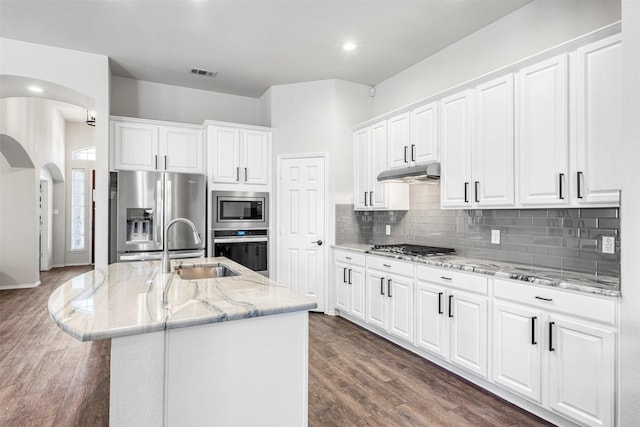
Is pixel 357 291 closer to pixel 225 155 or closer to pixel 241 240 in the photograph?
pixel 241 240

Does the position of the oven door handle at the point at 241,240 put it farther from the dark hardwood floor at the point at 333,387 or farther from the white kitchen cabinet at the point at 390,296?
the white kitchen cabinet at the point at 390,296

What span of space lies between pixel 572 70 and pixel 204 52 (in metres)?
3.44

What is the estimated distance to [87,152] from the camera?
8914 millimetres

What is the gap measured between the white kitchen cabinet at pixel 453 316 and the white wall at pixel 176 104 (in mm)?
3665

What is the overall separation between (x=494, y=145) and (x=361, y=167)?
195cm

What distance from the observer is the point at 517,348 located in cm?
238

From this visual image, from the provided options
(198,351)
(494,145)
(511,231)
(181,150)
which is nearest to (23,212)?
(181,150)

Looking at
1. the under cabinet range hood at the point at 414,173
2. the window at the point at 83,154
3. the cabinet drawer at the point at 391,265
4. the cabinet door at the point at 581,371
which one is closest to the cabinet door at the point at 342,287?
the cabinet drawer at the point at 391,265

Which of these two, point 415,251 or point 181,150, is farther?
point 181,150

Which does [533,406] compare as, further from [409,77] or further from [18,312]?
[18,312]

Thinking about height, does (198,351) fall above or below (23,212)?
below

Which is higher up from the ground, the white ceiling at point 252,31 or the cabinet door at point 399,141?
the white ceiling at point 252,31

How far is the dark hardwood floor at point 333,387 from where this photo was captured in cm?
232

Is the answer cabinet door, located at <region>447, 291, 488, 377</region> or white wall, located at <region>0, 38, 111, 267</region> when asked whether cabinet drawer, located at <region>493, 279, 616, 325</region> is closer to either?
cabinet door, located at <region>447, 291, 488, 377</region>
